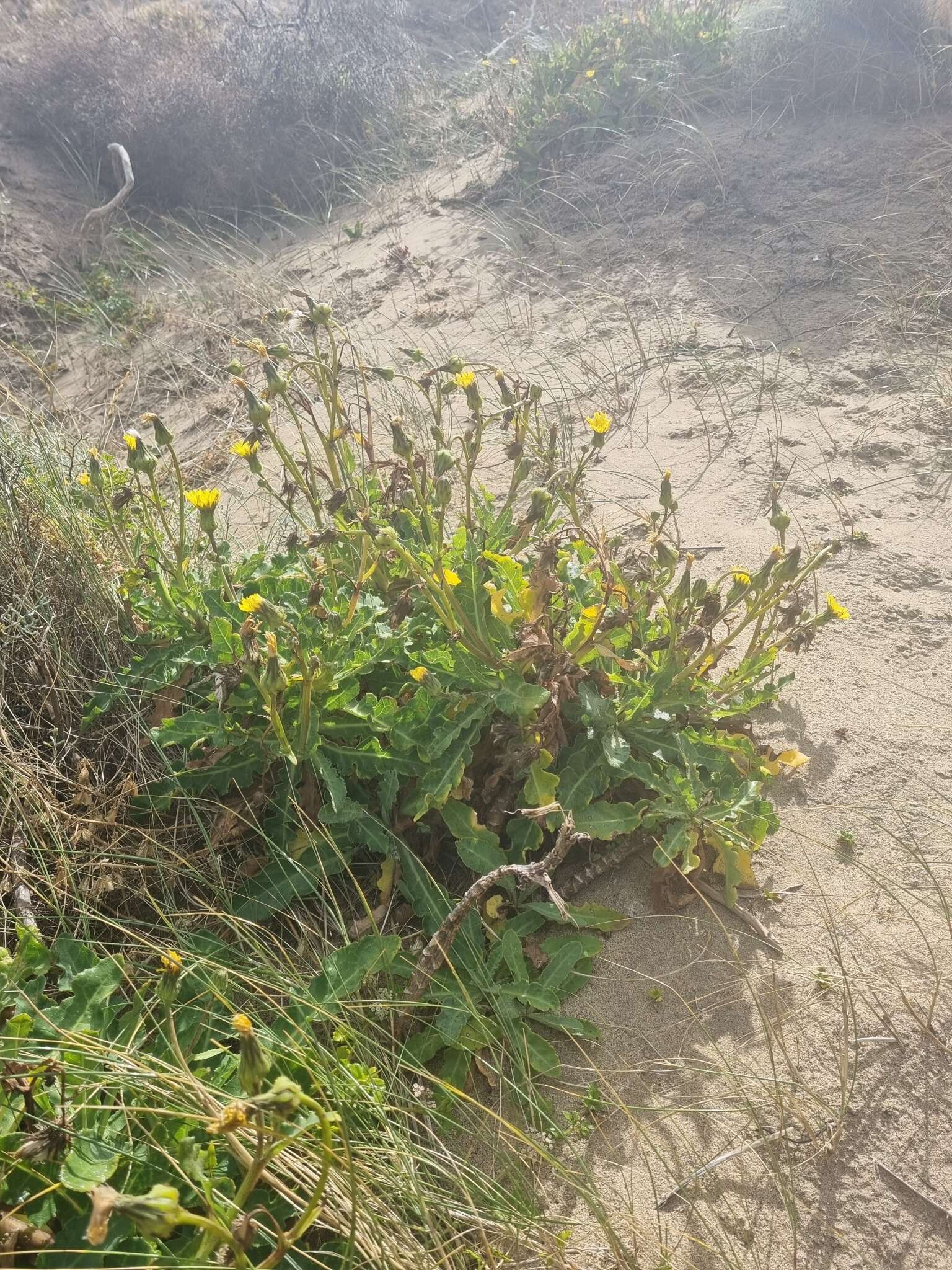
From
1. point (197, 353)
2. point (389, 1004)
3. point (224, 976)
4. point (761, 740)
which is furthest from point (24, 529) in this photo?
point (197, 353)

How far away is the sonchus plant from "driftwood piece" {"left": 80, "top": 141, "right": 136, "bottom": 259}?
5420mm

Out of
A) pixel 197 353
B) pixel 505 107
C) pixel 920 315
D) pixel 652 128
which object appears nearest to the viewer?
pixel 920 315

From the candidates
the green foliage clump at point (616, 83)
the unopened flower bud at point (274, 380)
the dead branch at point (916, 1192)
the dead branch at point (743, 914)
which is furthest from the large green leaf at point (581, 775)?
the green foliage clump at point (616, 83)

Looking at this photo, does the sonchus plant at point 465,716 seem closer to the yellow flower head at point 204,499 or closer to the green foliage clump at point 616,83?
the yellow flower head at point 204,499

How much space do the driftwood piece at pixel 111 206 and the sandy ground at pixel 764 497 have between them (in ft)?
3.33

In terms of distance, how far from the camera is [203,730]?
6.55ft

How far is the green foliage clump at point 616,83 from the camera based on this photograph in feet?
20.9

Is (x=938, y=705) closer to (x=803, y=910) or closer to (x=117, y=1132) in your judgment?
(x=803, y=910)

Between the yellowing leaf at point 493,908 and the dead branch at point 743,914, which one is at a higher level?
the yellowing leaf at point 493,908

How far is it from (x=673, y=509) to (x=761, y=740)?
0.65 metres

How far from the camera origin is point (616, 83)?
6.49 meters

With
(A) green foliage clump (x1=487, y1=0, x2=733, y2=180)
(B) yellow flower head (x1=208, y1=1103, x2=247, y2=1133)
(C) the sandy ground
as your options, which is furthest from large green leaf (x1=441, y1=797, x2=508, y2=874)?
(A) green foliage clump (x1=487, y1=0, x2=733, y2=180)

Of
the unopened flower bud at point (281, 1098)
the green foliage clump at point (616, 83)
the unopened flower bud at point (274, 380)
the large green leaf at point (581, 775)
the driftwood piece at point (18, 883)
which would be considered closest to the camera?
the unopened flower bud at point (281, 1098)

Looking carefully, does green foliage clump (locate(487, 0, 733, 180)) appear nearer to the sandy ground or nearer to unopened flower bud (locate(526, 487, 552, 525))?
the sandy ground
